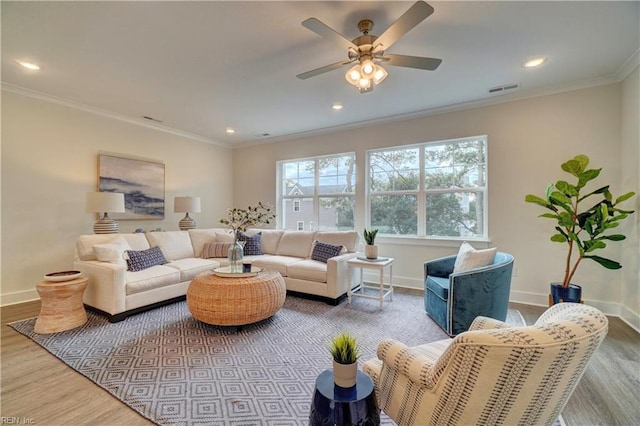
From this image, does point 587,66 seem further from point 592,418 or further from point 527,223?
point 592,418

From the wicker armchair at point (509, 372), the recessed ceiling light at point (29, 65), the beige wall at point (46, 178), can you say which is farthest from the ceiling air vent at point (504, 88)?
the beige wall at point (46, 178)

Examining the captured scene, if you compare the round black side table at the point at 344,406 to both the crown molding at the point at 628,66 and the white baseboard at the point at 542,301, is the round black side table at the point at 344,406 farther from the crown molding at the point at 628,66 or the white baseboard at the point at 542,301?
the crown molding at the point at 628,66

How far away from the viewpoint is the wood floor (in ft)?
5.38

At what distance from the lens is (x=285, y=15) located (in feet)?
7.14

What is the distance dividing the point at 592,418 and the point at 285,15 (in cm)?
342

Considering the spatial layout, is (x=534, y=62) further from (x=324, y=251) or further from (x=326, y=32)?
(x=324, y=251)

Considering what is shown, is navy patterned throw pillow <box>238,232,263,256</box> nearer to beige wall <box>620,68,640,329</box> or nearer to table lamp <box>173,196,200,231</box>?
table lamp <box>173,196,200,231</box>

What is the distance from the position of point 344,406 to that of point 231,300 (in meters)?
1.85

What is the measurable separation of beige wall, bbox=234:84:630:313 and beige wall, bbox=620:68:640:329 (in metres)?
0.09

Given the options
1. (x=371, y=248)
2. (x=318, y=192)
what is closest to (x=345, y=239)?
(x=371, y=248)

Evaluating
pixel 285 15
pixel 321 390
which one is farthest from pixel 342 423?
pixel 285 15

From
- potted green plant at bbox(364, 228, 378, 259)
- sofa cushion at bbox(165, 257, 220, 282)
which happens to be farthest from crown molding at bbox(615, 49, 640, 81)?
sofa cushion at bbox(165, 257, 220, 282)

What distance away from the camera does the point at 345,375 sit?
115 centimetres

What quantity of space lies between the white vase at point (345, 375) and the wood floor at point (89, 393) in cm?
128
